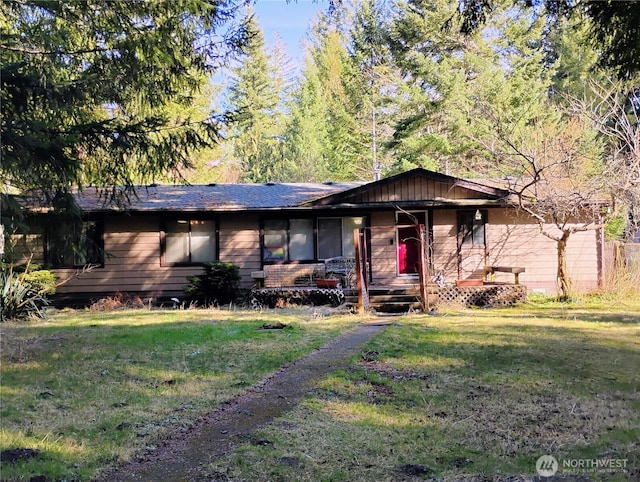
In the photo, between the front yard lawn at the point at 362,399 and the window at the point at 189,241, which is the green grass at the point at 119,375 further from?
the window at the point at 189,241

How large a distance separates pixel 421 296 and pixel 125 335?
262 inches

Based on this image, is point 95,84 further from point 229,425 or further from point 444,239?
point 444,239

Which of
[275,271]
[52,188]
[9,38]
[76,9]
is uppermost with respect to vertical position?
[76,9]

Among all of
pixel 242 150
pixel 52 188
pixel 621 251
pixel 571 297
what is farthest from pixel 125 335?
pixel 242 150

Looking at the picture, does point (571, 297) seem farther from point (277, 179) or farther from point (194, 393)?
point (277, 179)

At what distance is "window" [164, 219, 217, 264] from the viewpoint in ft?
49.4

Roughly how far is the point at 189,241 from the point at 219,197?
1.67m

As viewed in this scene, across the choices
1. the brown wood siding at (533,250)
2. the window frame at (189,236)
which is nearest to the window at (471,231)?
the brown wood siding at (533,250)

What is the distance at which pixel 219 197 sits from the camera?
15742 millimetres

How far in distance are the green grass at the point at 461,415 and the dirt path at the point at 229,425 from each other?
176 mm

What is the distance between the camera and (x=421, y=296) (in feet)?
40.1

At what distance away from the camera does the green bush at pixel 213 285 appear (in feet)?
46.5

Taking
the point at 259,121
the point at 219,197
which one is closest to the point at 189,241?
the point at 219,197

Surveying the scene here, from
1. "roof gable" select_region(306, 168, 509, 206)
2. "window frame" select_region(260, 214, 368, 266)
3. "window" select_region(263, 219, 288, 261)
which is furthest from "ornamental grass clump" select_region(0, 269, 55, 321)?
"roof gable" select_region(306, 168, 509, 206)
